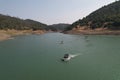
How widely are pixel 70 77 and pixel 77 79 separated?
1423 mm

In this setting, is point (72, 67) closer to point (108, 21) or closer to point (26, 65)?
point (26, 65)

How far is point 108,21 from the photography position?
5915 inches

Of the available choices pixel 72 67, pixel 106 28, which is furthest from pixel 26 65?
pixel 106 28

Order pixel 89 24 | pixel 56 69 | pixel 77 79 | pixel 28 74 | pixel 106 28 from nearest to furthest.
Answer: pixel 77 79, pixel 28 74, pixel 56 69, pixel 106 28, pixel 89 24

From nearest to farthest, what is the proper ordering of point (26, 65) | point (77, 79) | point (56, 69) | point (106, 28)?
point (77, 79) → point (56, 69) → point (26, 65) → point (106, 28)

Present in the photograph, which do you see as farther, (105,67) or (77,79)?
(105,67)

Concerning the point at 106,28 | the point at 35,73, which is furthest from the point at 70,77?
the point at 106,28

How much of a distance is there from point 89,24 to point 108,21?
1994 cm

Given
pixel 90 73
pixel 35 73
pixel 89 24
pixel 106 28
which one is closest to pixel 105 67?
pixel 90 73

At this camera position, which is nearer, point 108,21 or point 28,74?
point 28,74

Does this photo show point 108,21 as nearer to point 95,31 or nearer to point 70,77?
point 95,31

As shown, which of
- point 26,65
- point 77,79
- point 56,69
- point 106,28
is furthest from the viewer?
point 106,28

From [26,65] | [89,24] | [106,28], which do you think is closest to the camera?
[26,65]

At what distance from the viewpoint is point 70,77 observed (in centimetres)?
3136
